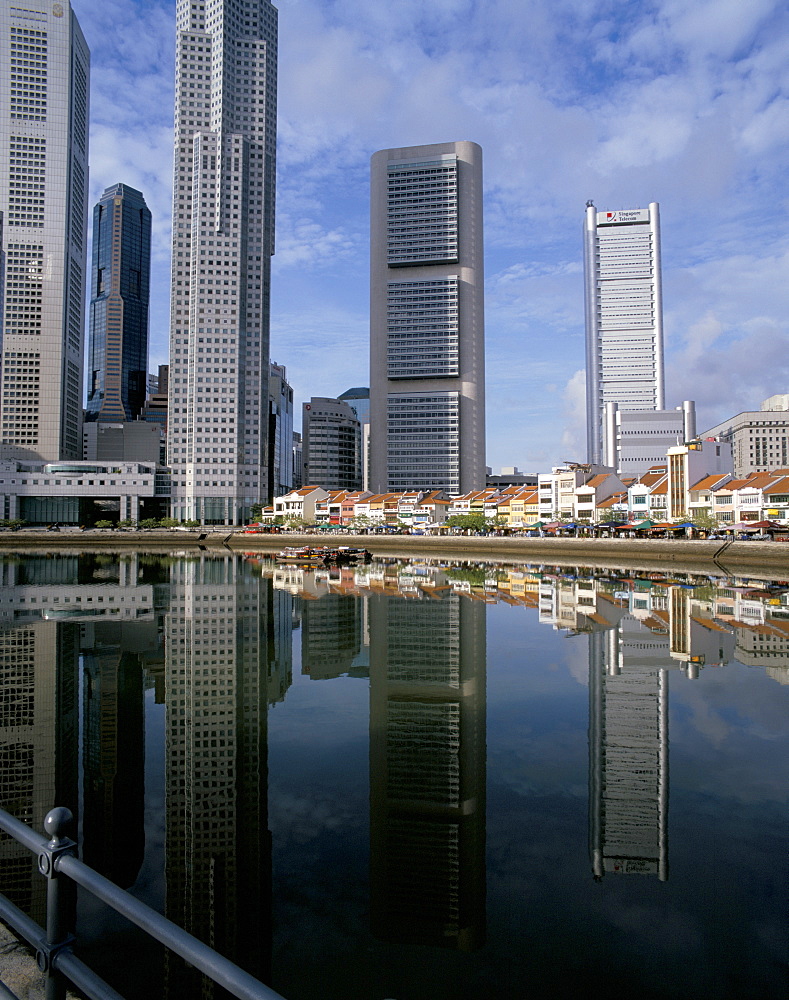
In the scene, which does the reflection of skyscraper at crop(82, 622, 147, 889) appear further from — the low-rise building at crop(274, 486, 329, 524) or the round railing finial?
the low-rise building at crop(274, 486, 329, 524)

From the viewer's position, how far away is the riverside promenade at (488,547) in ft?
185

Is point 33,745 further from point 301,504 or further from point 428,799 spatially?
point 301,504

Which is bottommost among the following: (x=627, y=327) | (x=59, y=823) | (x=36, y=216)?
(x=59, y=823)

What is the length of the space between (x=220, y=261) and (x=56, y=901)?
130m

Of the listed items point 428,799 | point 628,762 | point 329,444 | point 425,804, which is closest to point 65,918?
point 425,804

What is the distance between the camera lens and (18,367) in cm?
13388

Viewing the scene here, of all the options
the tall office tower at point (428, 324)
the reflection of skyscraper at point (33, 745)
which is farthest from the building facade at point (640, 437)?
the reflection of skyscraper at point (33, 745)

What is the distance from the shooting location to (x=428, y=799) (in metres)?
10.8

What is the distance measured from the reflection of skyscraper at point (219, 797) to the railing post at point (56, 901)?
4.60 metres

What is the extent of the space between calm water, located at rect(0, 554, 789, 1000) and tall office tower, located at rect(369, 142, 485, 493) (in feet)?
415

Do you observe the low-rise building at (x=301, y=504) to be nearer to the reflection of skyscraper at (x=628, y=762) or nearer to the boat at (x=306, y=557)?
the boat at (x=306, y=557)

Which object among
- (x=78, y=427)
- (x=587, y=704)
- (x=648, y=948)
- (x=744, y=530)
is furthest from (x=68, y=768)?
(x=78, y=427)

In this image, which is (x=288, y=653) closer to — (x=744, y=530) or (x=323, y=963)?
(x=323, y=963)

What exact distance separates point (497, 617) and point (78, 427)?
479 ft
